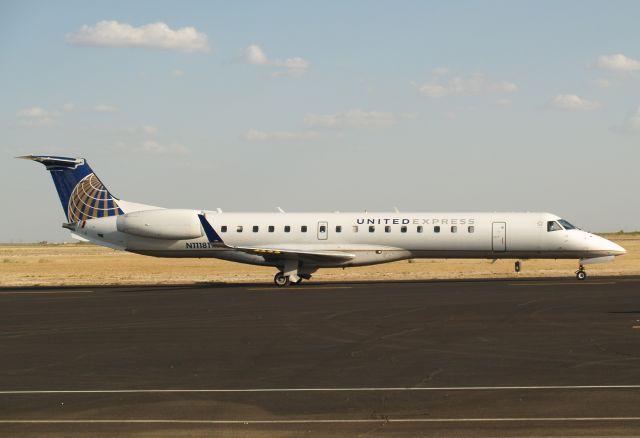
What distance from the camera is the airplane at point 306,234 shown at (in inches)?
1398

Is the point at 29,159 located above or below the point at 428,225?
above

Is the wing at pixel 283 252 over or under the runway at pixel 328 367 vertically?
over

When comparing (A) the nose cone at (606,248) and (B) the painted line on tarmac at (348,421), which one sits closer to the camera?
(B) the painted line on tarmac at (348,421)

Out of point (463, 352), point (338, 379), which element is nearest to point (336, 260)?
point (463, 352)

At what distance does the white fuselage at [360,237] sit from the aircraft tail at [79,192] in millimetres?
668

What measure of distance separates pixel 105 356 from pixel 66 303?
12.8 m

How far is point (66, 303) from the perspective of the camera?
91.6 ft

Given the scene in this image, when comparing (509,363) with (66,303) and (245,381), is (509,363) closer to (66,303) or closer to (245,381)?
(245,381)

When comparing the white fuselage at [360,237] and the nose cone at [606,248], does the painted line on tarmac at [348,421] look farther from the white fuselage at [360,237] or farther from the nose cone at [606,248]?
the nose cone at [606,248]

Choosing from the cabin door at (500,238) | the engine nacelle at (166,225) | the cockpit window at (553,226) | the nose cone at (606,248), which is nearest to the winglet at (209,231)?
the engine nacelle at (166,225)

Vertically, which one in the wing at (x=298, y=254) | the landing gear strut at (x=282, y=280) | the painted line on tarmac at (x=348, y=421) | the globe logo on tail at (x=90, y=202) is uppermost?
the globe logo on tail at (x=90, y=202)

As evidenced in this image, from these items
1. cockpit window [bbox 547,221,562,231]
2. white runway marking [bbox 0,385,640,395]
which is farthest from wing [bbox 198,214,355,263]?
white runway marking [bbox 0,385,640,395]

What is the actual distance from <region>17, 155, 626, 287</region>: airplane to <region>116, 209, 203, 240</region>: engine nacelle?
45 mm

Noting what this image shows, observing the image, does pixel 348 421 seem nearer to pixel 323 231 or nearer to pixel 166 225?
pixel 323 231
